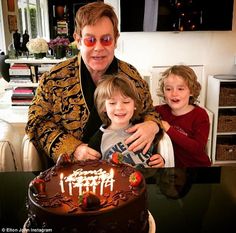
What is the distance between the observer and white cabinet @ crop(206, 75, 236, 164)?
A: 3018mm

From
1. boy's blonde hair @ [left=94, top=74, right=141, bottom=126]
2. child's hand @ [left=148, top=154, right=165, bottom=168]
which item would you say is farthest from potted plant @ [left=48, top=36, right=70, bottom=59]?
child's hand @ [left=148, top=154, right=165, bottom=168]

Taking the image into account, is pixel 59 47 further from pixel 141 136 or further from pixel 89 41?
→ pixel 141 136

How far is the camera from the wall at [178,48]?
321 centimetres

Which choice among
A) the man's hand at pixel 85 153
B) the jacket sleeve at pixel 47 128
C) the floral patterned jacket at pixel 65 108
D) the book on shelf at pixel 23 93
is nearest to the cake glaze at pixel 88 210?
the man's hand at pixel 85 153

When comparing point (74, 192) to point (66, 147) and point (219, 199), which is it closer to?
point (219, 199)

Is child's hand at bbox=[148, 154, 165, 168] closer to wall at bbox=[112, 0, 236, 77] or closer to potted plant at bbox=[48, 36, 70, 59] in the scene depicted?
potted plant at bbox=[48, 36, 70, 59]

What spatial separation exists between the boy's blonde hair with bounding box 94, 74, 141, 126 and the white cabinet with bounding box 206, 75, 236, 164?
1690 mm

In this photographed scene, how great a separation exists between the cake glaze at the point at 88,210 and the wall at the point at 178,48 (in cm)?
245

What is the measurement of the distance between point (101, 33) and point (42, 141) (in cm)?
59

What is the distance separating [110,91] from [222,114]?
2004mm

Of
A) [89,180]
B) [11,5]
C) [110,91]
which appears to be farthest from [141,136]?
[11,5]

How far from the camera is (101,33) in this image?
151 centimetres

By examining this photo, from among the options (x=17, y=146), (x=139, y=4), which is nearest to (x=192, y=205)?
(x=17, y=146)

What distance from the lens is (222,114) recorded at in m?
3.16
